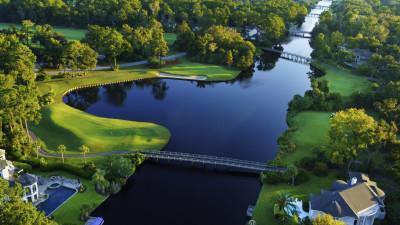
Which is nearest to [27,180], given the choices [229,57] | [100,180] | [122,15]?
[100,180]

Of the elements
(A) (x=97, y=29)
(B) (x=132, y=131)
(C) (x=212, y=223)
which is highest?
(A) (x=97, y=29)

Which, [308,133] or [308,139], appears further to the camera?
[308,133]

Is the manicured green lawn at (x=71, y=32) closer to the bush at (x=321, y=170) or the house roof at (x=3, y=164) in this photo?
the house roof at (x=3, y=164)

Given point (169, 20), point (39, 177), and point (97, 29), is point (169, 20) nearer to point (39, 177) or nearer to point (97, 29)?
point (97, 29)

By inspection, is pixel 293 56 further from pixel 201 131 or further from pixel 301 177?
pixel 301 177

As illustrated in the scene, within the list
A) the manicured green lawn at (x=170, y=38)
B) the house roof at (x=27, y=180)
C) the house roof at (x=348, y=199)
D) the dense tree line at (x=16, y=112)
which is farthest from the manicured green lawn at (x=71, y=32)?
the house roof at (x=348, y=199)

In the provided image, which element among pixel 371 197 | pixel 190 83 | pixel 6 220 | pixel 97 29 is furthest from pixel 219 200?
pixel 97 29

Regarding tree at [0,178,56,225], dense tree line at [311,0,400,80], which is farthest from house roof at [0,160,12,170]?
dense tree line at [311,0,400,80]
